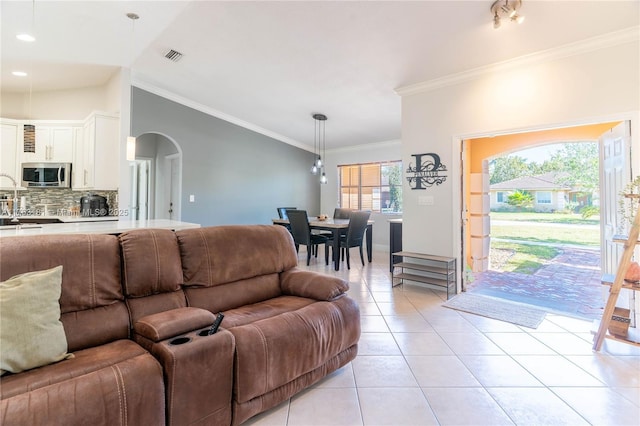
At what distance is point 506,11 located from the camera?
2.58 m

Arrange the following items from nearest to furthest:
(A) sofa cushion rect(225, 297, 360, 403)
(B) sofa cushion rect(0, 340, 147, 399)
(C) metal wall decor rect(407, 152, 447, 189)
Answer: (B) sofa cushion rect(0, 340, 147, 399)
(A) sofa cushion rect(225, 297, 360, 403)
(C) metal wall decor rect(407, 152, 447, 189)

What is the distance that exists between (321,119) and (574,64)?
Answer: 156 inches

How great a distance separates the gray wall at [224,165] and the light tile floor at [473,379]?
4362 millimetres

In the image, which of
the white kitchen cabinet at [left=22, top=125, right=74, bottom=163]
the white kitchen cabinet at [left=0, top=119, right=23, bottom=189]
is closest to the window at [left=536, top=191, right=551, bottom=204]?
the white kitchen cabinet at [left=22, top=125, right=74, bottom=163]

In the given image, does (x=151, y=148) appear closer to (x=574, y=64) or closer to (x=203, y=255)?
(x=203, y=255)

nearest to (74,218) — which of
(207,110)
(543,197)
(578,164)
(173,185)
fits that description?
(173,185)

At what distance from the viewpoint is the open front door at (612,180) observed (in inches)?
108

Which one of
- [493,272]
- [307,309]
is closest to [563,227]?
[493,272]

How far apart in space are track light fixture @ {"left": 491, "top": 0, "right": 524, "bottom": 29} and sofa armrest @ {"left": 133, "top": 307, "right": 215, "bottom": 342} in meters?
Answer: 3.22

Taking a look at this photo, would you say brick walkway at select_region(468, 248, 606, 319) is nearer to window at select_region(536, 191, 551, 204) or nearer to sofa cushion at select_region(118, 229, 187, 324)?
window at select_region(536, 191, 551, 204)

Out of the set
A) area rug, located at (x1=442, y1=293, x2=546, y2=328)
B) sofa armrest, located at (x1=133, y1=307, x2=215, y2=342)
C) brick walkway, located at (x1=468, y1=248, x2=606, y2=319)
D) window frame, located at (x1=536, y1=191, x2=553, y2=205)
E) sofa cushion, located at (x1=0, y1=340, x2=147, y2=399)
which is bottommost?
area rug, located at (x1=442, y1=293, x2=546, y2=328)

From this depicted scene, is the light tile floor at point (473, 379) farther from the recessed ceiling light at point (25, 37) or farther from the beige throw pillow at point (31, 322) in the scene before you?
the recessed ceiling light at point (25, 37)

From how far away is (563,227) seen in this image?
26.7ft

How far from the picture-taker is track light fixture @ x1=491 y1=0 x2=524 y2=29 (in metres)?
2.50
